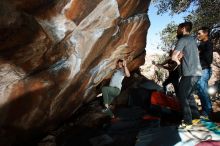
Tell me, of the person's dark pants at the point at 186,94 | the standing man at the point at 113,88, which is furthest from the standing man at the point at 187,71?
the standing man at the point at 113,88

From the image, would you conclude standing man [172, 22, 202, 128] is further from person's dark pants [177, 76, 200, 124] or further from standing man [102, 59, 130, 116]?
standing man [102, 59, 130, 116]

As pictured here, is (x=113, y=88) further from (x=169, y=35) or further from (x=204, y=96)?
(x=169, y=35)

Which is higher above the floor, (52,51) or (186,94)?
(52,51)

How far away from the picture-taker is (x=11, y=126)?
6340 mm

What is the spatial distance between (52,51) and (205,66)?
363 cm

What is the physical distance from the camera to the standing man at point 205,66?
714cm

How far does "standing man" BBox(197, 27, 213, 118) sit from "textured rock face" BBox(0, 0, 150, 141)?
205 centimetres

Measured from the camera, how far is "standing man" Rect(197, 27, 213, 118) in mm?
7145

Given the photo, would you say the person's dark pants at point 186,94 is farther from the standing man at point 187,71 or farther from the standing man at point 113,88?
the standing man at point 113,88

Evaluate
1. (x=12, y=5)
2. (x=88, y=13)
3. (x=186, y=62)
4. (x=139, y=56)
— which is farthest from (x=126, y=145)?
(x=139, y=56)

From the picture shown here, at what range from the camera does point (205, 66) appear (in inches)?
291

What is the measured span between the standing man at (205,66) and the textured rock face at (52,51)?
2054 millimetres

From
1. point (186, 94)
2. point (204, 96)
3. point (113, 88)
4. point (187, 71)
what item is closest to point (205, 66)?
point (204, 96)

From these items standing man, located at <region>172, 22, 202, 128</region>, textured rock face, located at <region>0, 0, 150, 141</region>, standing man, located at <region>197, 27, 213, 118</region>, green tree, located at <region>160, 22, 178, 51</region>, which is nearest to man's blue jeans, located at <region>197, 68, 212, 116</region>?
standing man, located at <region>197, 27, 213, 118</region>
